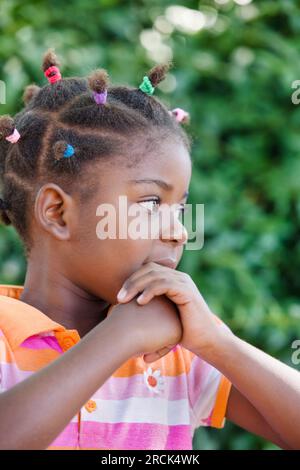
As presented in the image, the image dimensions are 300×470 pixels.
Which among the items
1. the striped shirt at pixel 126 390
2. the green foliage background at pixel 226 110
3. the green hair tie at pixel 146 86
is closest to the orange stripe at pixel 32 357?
the striped shirt at pixel 126 390

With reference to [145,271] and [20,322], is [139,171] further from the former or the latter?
[20,322]

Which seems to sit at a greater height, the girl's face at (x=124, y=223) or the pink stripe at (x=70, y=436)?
the girl's face at (x=124, y=223)

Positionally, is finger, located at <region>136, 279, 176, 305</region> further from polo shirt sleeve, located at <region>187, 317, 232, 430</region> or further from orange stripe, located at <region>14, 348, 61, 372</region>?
polo shirt sleeve, located at <region>187, 317, 232, 430</region>

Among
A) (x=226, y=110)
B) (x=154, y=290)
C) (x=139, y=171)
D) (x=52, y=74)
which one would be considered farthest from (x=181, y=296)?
(x=226, y=110)

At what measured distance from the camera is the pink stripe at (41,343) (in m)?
1.92

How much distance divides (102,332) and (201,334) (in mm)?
263

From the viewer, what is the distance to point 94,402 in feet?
6.43

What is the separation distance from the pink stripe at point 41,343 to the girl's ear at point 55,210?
0.24m

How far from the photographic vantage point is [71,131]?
2029 mm

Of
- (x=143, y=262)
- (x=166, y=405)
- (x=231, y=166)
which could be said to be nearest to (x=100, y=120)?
(x=143, y=262)

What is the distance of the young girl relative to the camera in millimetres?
1883

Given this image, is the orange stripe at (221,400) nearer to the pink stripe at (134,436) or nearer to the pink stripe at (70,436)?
the pink stripe at (134,436)

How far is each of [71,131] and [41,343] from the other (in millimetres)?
491

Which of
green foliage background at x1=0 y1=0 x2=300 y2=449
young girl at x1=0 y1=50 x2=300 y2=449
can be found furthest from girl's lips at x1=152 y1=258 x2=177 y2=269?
green foliage background at x1=0 y1=0 x2=300 y2=449
